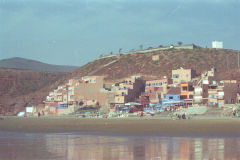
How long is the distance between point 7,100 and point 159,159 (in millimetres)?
95347

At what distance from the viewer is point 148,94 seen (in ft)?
213

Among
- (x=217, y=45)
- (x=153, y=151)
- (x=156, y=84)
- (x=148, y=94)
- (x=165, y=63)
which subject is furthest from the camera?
(x=217, y=45)

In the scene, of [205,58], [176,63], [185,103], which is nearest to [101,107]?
[185,103]

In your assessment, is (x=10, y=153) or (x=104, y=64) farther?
(x=104, y=64)

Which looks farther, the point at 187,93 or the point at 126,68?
the point at 126,68

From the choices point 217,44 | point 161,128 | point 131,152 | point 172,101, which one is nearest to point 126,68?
point 217,44

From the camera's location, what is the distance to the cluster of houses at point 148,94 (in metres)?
55.2

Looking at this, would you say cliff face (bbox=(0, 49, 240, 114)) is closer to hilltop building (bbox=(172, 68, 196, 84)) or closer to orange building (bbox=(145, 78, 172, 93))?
hilltop building (bbox=(172, 68, 196, 84))

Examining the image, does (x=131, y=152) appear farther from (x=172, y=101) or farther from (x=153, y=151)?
(x=172, y=101)

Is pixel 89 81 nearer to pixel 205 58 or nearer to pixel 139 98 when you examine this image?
pixel 139 98

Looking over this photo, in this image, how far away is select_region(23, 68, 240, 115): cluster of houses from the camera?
181ft

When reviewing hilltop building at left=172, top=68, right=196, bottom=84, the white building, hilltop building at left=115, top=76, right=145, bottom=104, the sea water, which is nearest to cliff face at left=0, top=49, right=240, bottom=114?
the white building

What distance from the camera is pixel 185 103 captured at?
5750cm

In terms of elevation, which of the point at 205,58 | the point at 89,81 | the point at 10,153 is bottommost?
the point at 10,153
